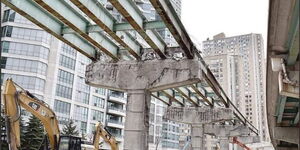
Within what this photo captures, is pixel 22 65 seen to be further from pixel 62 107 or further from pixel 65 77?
pixel 62 107

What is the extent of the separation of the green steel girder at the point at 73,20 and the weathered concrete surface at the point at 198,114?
12.9 metres

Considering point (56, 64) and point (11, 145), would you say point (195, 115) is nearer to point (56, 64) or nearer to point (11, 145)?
point (11, 145)

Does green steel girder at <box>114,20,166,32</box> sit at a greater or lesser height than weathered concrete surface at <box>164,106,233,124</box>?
greater

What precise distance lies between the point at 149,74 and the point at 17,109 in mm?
5399

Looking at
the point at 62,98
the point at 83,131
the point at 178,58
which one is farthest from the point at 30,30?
the point at 178,58

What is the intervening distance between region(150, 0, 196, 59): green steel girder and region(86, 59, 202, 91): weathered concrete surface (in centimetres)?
64

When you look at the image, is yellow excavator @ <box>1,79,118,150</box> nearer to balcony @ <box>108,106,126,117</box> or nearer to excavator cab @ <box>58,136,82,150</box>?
excavator cab @ <box>58,136,82,150</box>

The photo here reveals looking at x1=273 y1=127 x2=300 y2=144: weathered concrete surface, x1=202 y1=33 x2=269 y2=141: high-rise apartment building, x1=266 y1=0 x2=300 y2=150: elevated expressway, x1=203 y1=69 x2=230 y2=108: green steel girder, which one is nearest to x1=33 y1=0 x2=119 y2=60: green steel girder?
x1=203 y1=69 x2=230 y2=108: green steel girder

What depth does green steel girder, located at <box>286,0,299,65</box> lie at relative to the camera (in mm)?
5616

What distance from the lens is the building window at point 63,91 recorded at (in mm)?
44562

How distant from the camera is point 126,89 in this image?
13.8 m

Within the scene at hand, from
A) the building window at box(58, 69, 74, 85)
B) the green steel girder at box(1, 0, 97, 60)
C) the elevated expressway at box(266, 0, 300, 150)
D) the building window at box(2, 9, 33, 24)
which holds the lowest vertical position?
the elevated expressway at box(266, 0, 300, 150)

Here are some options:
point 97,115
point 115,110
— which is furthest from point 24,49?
point 115,110

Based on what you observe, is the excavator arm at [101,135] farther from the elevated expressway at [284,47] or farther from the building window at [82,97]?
the building window at [82,97]
